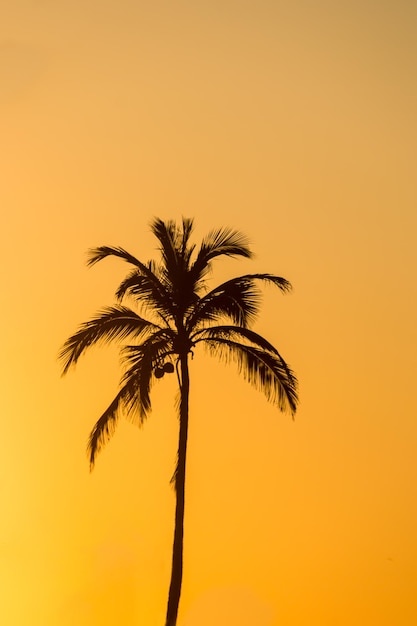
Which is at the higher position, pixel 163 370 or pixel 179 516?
pixel 163 370

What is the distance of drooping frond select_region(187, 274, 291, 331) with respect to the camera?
1035 inches

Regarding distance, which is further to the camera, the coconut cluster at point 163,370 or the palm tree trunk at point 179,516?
the coconut cluster at point 163,370

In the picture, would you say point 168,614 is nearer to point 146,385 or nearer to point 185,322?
point 146,385

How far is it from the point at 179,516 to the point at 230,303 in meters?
5.90

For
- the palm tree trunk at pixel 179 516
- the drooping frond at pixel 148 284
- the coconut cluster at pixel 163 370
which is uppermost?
the drooping frond at pixel 148 284

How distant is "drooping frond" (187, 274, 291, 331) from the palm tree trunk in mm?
1251

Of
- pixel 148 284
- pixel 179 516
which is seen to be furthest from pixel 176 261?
pixel 179 516

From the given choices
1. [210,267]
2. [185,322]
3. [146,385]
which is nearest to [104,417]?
[146,385]

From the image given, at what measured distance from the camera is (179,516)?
84.9 feet

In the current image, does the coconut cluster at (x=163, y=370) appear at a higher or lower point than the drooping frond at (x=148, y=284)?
lower

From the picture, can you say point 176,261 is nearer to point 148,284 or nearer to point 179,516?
point 148,284

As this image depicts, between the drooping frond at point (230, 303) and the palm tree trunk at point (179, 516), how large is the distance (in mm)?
1251

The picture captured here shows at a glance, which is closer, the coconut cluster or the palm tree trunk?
the palm tree trunk

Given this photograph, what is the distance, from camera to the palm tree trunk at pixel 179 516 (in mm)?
25453
